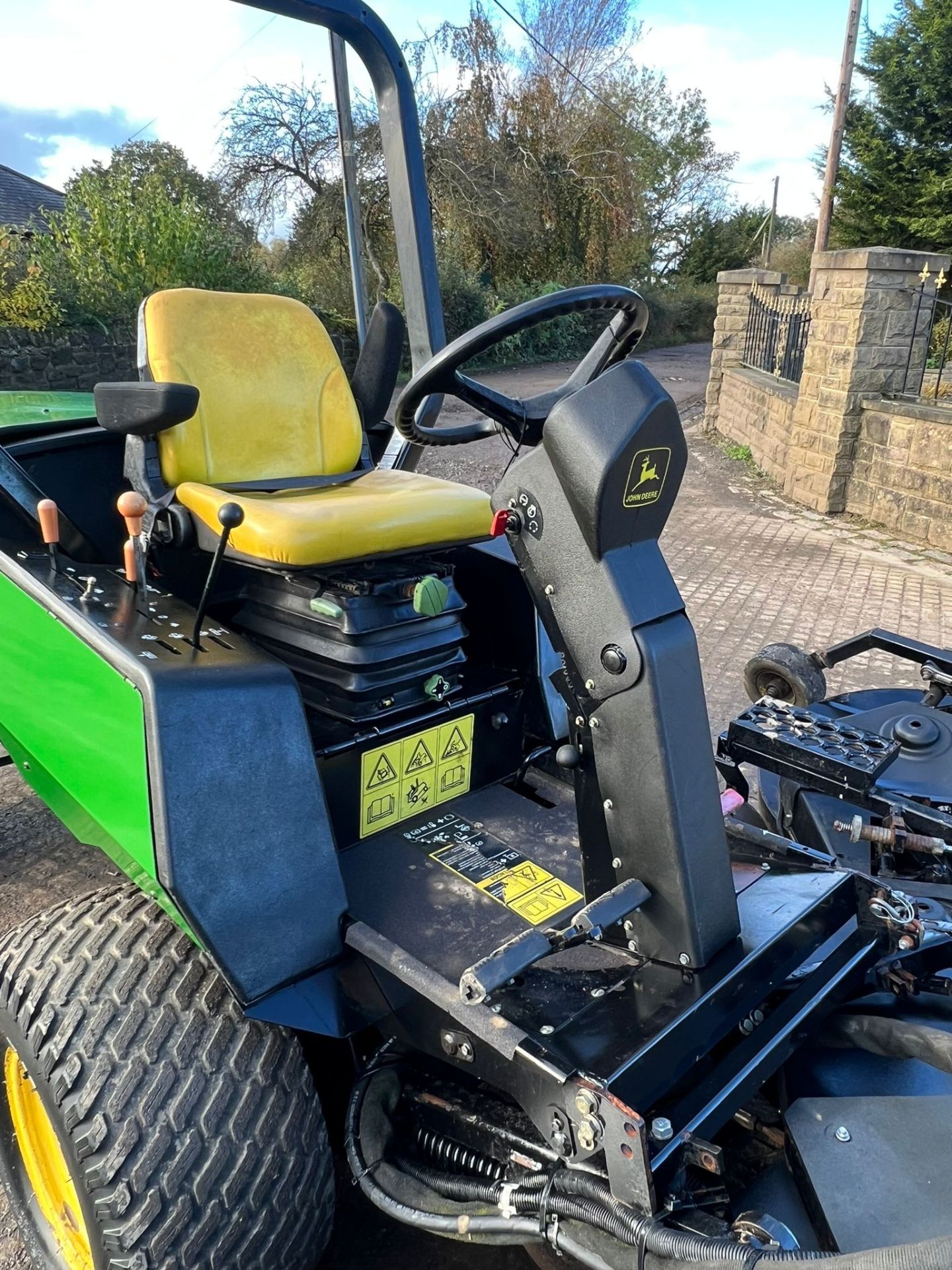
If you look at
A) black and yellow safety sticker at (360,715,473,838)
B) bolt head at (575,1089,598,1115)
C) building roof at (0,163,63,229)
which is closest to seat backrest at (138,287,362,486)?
black and yellow safety sticker at (360,715,473,838)

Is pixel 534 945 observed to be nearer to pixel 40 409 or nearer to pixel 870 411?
pixel 40 409

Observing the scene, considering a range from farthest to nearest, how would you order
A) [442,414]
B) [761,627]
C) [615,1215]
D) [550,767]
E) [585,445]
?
[442,414] < [761,627] < [550,767] < [585,445] < [615,1215]

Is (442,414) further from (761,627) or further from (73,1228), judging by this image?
(73,1228)

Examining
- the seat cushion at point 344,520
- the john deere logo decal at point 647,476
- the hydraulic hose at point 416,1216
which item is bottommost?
the hydraulic hose at point 416,1216

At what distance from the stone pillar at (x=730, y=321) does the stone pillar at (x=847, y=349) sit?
3439mm

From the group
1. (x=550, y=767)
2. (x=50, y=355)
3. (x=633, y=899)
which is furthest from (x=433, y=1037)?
(x=50, y=355)

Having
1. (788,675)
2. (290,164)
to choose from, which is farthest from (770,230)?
(788,675)

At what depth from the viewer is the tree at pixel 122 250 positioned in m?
10.7

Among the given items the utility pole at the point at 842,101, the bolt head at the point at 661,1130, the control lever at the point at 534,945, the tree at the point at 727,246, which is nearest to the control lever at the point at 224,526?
the control lever at the point at 534,945

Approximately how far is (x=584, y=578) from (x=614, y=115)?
25255mm

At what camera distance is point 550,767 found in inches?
96.0

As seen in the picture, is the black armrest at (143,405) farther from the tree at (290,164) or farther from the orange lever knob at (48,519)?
the tree at (290,164)

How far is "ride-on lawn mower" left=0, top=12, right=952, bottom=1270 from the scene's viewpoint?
55.1 inches

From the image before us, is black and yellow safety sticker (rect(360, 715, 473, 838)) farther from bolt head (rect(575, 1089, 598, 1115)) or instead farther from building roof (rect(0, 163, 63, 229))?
building roof (rect(0, 163, 63, 229))
